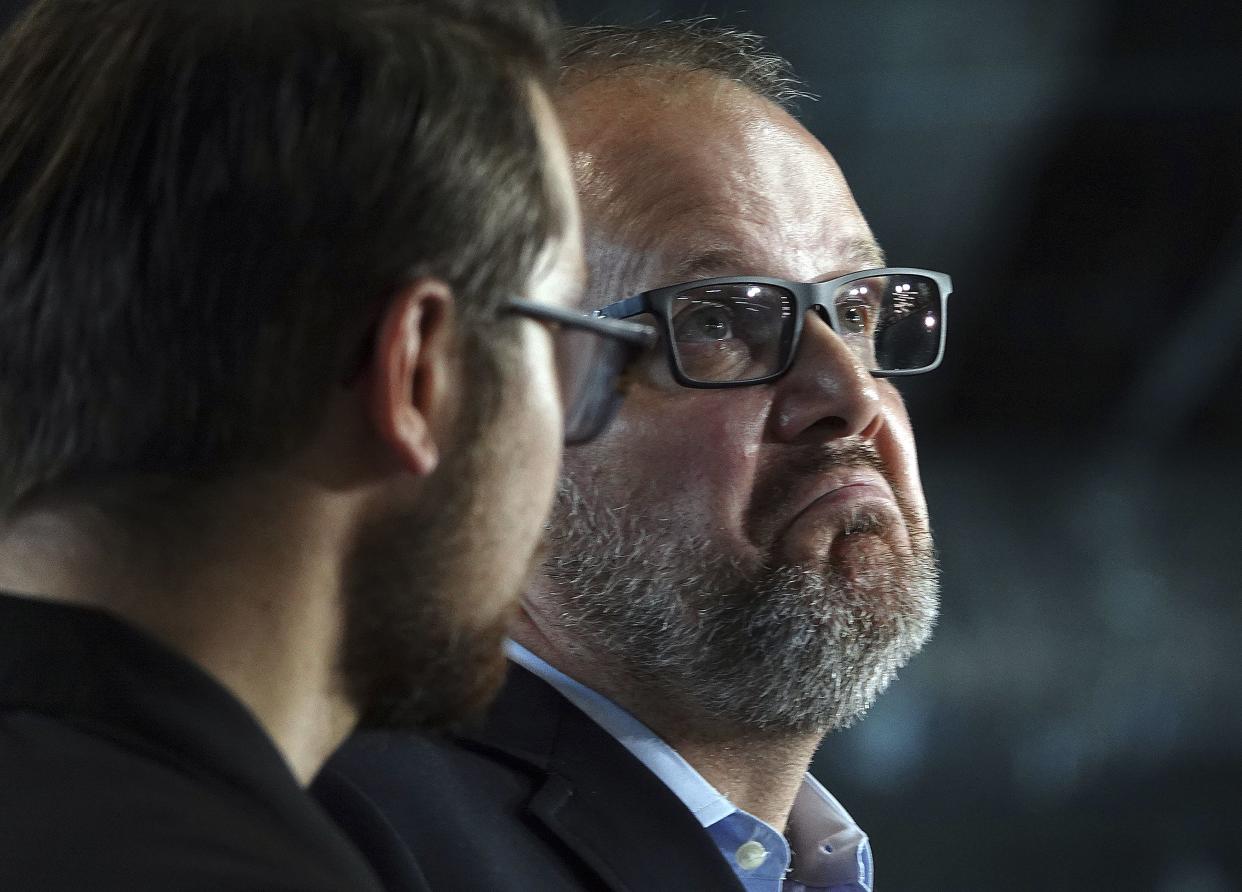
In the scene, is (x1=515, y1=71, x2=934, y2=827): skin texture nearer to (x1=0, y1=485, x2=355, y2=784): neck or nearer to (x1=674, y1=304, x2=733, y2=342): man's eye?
(x1=674, y1=304, x2=733, y2=342): man's eye

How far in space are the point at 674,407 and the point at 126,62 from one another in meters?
0.83

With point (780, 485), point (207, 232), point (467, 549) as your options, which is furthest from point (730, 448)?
point (207, 232)

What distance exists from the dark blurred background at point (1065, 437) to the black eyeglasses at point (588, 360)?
210 cm

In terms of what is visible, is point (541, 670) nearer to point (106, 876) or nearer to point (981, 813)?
Result: point (106, 876)

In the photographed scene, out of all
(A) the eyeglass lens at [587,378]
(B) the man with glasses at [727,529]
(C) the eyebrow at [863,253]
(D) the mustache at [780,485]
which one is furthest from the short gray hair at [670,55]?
(A) the eyeglass lens at [587,378]

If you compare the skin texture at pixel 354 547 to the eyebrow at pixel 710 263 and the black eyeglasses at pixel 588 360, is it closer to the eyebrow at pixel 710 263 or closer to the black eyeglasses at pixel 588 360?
the black eyeglasses at pixel 588 360

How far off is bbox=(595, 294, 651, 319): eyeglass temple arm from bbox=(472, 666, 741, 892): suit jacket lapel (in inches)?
16.4

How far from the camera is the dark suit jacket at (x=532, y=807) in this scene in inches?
51.4

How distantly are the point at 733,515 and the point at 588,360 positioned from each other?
0.59 m

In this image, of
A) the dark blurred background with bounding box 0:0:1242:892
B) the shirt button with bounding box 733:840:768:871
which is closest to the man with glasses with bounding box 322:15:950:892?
the shirt button with bounding box 733:840:768:871

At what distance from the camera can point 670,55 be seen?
181 cm

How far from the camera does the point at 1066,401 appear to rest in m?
3.16

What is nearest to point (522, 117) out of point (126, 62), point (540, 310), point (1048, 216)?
point (540, 310)

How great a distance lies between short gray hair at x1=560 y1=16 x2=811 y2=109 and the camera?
1771mm
